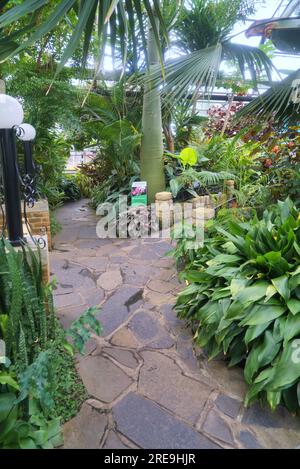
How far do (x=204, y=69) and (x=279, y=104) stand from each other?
0.67 metres

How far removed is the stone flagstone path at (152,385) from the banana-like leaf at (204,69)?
1.68m

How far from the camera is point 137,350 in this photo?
195cm

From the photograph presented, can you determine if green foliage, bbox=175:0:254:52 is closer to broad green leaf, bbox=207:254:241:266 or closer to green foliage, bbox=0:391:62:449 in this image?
broad green leaf, bbox=207:254:241:266

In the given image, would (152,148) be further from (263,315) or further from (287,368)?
(287,368)

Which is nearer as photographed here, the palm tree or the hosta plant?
the palm tree

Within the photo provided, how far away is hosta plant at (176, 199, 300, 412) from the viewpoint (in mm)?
1453

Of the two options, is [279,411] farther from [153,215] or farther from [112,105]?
[112,105]

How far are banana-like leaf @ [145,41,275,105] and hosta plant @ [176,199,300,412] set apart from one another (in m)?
1.11

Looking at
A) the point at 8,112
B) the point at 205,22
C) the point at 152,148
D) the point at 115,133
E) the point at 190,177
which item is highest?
the point at 205,22

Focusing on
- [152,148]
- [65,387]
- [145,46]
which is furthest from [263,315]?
[152,148]

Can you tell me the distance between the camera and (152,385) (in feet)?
5.47

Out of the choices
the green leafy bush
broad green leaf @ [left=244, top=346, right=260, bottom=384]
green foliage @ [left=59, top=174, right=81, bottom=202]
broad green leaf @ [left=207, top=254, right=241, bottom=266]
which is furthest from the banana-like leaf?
green foliage @ [left=59, top=174, right=81, bottom=202]

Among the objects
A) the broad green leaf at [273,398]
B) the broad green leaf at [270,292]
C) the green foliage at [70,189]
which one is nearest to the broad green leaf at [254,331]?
the broad green leaf at [270,292]

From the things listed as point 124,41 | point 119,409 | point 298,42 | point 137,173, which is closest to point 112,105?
point 137,173
